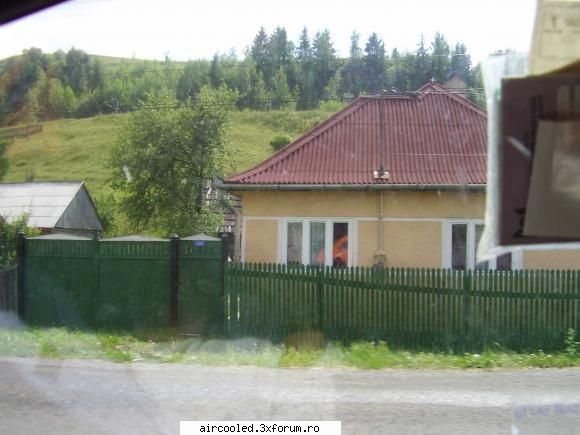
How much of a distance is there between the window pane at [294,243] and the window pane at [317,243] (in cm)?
26

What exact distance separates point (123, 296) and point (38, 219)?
4760 millimetres

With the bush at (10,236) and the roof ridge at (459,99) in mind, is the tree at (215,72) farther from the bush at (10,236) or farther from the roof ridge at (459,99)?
the bush at (10,236)

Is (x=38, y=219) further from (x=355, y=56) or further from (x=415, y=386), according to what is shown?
(x=355, y=56)

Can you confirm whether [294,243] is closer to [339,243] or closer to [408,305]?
[339,243]

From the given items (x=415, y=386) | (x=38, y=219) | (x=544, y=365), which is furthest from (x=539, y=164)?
(x=38, y=219)

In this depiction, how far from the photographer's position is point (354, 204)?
15148 mm

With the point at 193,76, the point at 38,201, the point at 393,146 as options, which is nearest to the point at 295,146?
the point at 393,146

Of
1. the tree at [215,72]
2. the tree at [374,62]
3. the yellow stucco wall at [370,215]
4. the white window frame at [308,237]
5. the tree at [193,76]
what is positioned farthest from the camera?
the tree at [215,72]

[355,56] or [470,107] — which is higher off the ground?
[355,56]

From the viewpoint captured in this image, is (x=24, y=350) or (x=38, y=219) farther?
(x=38, y=219)

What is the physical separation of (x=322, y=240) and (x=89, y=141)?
672 inches

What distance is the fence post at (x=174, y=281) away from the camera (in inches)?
487

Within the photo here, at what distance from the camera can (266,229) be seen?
15.4m

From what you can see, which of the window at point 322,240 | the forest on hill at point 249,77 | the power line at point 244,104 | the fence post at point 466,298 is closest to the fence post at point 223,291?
the window at point 322,240
